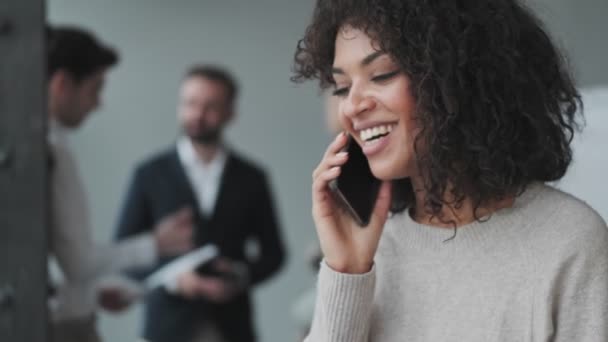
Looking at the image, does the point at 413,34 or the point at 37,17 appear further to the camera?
the point at 37,17

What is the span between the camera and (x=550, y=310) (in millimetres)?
1467

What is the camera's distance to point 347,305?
1.62m

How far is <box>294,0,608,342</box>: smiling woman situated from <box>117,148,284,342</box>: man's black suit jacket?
2668 millimetres

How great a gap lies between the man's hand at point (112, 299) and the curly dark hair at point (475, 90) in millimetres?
2293

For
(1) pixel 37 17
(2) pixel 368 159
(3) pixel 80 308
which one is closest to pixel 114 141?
(3) pixel 80 308

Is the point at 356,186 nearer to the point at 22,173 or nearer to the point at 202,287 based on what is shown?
the point at 22,173

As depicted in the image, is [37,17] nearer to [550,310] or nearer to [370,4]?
[370,4]

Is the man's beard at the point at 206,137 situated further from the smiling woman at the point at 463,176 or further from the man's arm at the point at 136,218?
the smiling woman at the point at 463,176

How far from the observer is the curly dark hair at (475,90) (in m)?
1.53

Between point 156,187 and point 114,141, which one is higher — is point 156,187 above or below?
above

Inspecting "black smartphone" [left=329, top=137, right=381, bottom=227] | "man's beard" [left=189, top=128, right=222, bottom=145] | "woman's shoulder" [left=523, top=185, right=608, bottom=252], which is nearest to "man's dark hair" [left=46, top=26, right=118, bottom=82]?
"man's beard" [left=189, top=128, right=222, bottom=145]

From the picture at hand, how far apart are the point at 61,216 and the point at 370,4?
1.84m

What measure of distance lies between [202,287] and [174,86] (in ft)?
8.39

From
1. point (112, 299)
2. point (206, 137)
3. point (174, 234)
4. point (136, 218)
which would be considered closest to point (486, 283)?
point (112, 299)
